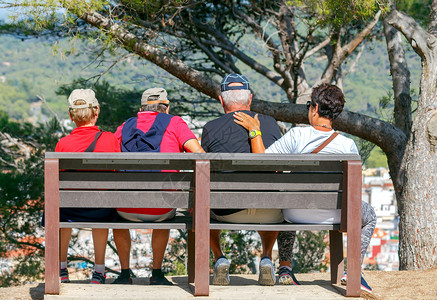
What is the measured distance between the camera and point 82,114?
12.8 feet

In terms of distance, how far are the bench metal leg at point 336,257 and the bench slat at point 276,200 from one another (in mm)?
415

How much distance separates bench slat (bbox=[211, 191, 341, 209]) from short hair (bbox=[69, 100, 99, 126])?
3.24ft

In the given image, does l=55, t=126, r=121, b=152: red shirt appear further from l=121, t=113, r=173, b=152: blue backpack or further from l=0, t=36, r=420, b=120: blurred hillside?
l=0, t=36, r=420, b=120: blurred hillside

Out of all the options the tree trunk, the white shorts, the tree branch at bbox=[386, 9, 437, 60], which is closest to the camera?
the white shorts

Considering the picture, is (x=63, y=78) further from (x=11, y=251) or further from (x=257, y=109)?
(x=11, y=251)

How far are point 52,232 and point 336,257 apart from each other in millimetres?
1648

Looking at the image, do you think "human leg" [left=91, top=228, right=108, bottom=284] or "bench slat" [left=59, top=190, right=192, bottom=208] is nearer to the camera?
"bench slat" [left=59, top=190, right=192, bottom=208]

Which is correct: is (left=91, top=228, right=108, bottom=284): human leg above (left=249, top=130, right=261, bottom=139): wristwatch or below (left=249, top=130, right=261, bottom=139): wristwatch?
below

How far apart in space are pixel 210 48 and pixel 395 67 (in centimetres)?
334

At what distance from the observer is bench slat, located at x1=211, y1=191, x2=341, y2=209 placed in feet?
11.2

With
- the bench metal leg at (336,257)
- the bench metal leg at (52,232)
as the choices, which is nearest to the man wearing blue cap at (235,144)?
the bench metal leg at (336,257)

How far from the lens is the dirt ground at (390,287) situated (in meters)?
4.19

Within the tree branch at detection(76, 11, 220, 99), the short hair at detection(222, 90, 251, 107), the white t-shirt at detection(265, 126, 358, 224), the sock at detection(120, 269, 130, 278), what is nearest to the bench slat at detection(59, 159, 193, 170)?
the white t-shirt at detection(265, 126, 358, 224)

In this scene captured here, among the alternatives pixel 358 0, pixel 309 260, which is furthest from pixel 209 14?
pixel 309 260
